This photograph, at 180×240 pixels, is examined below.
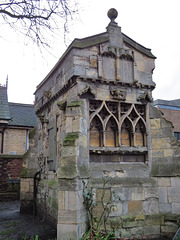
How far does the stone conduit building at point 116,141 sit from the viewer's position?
5.57m

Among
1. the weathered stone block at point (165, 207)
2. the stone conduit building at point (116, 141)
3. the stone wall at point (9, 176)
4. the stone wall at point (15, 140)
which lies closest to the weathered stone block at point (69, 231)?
the stone conduit building at point (116, 141)

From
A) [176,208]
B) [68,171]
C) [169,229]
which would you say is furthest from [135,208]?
[68,171]

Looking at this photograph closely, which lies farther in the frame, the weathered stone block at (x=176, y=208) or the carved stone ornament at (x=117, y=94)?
the carved stone ornament at (x=117, y=94)

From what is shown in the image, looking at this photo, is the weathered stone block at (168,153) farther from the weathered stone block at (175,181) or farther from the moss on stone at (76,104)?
the moss on stone at (76,104)

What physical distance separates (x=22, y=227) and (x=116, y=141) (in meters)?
3.73

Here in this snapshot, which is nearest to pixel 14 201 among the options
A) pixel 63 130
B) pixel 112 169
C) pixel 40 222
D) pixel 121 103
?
pixel 40 222

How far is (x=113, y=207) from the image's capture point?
223 inches

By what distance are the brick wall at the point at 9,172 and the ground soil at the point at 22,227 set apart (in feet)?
11.6

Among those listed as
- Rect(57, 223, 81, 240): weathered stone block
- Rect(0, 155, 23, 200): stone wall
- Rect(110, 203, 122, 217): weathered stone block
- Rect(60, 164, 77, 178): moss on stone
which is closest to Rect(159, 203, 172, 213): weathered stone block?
Rect(110, 203, 122, 217): weathered stone block

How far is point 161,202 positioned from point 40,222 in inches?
151

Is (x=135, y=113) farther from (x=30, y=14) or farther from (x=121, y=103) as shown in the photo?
(x=30, y=14)

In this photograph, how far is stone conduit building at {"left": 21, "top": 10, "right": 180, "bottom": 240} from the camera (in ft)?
18.3

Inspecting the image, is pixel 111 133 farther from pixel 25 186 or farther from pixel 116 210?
pixel 25 186

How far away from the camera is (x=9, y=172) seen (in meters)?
12.4
